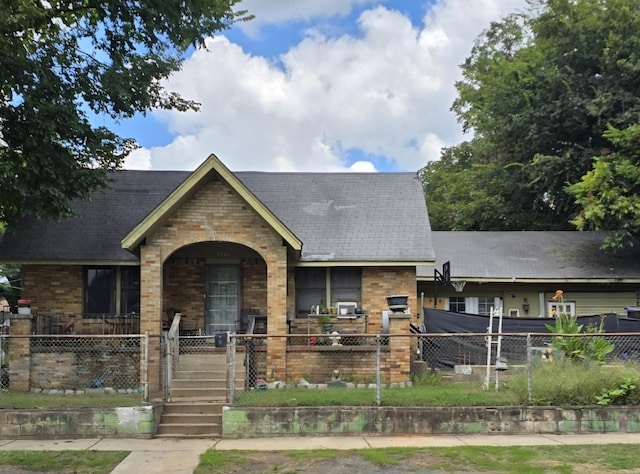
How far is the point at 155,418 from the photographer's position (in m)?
10.6

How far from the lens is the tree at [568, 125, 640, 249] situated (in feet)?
61.6

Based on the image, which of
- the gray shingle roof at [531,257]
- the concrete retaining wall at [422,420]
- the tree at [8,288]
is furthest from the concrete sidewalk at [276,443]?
the tree at [8,288]

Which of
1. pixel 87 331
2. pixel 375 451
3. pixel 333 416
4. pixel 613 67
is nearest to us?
pixel 375 451

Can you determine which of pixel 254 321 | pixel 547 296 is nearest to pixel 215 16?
pixel 254 321

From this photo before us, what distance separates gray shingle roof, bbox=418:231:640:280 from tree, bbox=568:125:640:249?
0.79 meters

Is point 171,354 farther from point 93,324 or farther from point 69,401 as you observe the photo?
point 93,324

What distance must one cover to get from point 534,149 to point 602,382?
15827 mm

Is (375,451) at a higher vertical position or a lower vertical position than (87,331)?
lower

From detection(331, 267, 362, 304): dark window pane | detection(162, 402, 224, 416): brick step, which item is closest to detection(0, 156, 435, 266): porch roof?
detection(331, 267, 362, 304): dark window pane

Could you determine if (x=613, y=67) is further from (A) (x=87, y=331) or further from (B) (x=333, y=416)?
(A) (x=87, y=331)

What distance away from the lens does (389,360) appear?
543 inches

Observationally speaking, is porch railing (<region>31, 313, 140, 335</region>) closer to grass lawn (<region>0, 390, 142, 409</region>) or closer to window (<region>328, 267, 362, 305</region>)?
grass lawn (<region>0, 390, 142, 409</region>)

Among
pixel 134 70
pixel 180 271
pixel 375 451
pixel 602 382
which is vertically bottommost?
pixel 375 451

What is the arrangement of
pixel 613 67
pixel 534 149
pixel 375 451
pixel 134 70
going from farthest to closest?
pixel 534 149 → pixel 613 67 → pixel 134 70 → pixel 375 451
